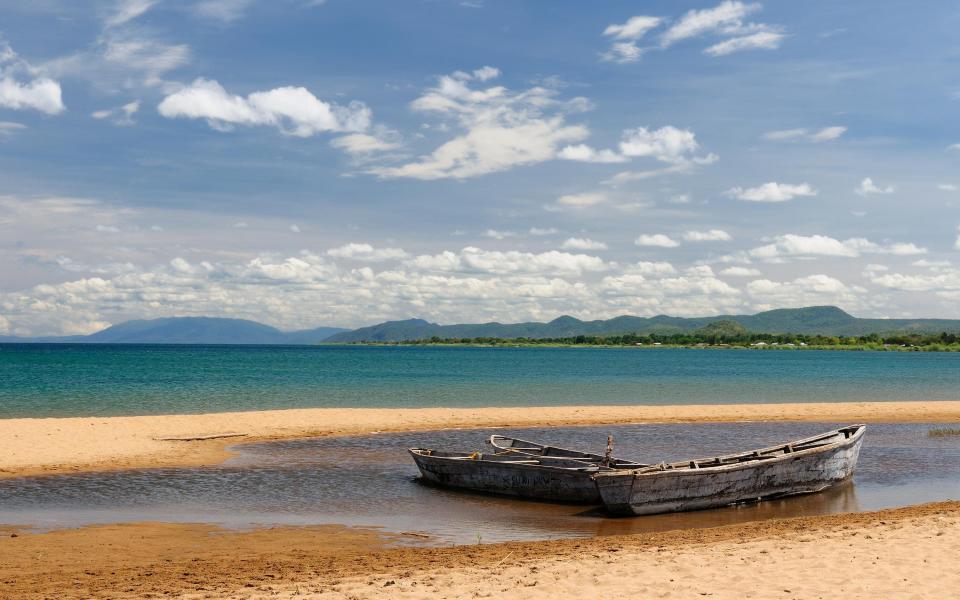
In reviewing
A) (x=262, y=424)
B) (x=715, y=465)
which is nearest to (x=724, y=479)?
(x=715, y=465)

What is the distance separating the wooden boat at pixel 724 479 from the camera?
17.5m

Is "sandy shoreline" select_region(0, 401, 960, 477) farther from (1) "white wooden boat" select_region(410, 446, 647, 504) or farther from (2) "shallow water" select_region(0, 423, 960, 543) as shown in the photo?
(1) "white wooden boat" select_region(410, 446, 647, 504)

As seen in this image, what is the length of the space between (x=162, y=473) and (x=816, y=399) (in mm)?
45320

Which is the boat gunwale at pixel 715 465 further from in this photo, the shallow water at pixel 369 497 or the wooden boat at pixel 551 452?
the wooden boat at pixel 551 452

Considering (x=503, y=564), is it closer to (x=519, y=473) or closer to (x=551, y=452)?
(x=519, y=473)

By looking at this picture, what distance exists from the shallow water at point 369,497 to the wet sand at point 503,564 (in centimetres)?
144

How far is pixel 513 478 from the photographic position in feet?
66.9

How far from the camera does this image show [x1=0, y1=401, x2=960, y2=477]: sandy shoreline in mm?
25219

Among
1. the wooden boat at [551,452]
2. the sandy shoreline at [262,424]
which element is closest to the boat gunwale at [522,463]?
the wooden boat at [551,452]

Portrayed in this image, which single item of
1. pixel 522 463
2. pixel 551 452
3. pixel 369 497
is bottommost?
pixel 369 497

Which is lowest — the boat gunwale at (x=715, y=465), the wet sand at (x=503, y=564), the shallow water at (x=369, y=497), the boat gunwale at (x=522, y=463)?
the shallow water at (x=369, y=497)

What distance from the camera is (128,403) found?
4612 cm

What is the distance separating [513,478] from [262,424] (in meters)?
17.8

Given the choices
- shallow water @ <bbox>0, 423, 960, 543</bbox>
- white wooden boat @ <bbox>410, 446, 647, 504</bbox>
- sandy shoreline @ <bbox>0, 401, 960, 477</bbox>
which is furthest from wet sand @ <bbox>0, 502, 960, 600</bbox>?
sandy shoreline @ <bbox>0, 401, 960, 477</bbox>
